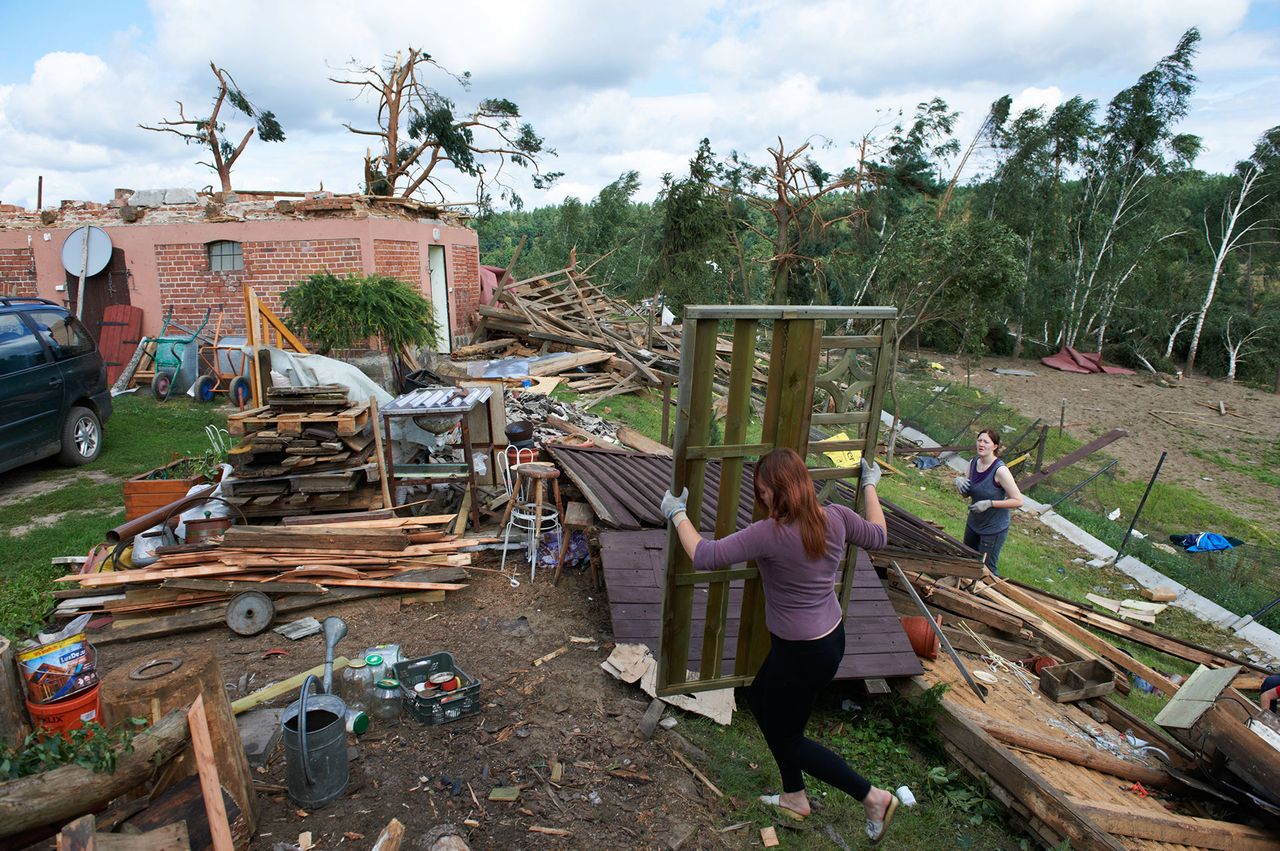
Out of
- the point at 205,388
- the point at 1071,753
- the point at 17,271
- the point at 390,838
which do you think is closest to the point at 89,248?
the point at 17,271

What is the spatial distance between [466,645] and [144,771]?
8.58 ft

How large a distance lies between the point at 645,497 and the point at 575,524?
2.57ft

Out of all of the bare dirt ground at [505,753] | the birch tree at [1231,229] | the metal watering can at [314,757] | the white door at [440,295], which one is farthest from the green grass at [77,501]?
the birch tree at [1231,229]

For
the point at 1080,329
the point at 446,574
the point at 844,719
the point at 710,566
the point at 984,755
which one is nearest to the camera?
the point at 710,566

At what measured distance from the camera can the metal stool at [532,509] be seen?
250 inches

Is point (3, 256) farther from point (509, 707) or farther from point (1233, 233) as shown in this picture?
point (1233, 233)

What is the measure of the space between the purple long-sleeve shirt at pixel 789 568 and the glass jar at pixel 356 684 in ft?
8.56

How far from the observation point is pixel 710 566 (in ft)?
9.91

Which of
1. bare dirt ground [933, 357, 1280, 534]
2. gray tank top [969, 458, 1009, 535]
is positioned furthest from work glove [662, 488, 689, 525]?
bare dirt ground [933, 357, 1280, 534]

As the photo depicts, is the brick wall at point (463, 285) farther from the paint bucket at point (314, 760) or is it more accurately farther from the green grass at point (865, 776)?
the paint bucket at point (314, 760)

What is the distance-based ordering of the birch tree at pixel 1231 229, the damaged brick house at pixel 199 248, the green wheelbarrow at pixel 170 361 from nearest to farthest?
the green wheelbarrow at pixel 170 361, the damaged brick house at pixel 199 248, the birch tree at pixel 1231 229

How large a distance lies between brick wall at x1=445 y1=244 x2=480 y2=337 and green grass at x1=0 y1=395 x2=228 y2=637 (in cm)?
659

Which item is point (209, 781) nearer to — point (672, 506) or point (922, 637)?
point (672, 506)

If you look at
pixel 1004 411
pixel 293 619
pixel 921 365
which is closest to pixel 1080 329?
pixel 921 365
